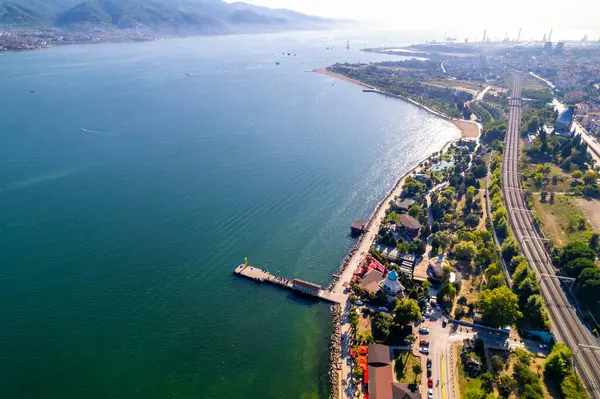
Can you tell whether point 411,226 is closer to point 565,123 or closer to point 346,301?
point 346,301

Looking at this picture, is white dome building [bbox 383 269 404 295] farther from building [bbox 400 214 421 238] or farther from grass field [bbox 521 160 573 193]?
grass field [bbox 521 160 573 193]

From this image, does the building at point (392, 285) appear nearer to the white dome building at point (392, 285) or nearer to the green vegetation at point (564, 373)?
the white dome building at point (392, 285)

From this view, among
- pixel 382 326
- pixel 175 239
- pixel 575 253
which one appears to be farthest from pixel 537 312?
pixel 175 239

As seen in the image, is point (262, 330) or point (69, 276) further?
point (69, 276)

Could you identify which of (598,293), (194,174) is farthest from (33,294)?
(598,293)

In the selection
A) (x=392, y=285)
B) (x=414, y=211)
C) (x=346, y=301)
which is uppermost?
(x=414, y=211)

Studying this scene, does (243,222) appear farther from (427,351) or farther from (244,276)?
(427,351)
